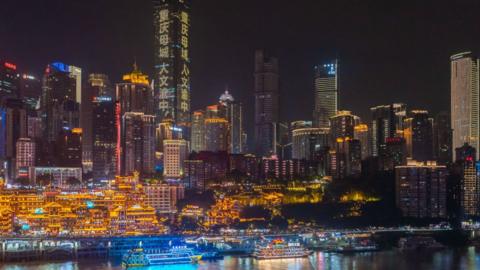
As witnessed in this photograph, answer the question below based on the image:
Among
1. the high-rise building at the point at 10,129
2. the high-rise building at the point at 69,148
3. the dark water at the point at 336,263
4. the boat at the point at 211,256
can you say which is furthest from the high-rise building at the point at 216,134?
the boat at the point at 211,256

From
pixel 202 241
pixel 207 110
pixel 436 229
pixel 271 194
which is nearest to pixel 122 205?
pixel 202 241

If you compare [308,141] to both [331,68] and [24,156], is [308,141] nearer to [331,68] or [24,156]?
[331,68]

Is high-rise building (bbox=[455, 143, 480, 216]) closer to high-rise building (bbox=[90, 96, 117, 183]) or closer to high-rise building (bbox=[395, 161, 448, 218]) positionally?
high-rise building (bbox=[395, 161, 448, 218])

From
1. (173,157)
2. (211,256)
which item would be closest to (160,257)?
(211,256)

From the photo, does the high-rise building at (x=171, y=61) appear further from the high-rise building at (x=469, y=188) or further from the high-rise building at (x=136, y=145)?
the high-rise building at (x=469, y=188)

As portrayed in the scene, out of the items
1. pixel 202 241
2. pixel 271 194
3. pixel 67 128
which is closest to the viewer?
pixel 202 241

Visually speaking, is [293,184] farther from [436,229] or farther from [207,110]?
[207,110]
